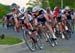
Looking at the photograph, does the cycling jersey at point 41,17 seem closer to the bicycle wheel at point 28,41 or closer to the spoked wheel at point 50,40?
the spoked wheel at point 50,40

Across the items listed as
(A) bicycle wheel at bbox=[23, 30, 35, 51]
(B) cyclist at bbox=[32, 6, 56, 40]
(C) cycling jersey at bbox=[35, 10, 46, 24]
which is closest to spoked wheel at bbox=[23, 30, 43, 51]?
(A) bicycle wheel at bbox=[23, 30, 35, 51]

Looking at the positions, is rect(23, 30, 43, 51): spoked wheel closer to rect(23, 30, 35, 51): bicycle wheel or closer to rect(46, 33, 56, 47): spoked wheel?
rect(23, 30, 35, 51): bicycle wheel

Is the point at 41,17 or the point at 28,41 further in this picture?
the point at 41,17

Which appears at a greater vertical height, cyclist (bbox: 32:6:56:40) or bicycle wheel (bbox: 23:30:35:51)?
cyclist (bbox: 32:6:56:40)

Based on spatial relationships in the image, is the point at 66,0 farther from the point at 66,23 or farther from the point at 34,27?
the point at 34,27

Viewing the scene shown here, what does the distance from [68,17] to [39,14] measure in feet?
29.4

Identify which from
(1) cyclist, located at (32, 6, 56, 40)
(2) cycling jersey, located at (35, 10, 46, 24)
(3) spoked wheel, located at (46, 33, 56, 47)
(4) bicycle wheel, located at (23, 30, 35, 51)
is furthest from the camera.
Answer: (3) spoked wheel, located at (46, 33, 56, 47)

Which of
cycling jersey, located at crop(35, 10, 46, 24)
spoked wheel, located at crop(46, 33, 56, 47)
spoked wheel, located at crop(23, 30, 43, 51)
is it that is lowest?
spoked wheel, located at crop(46, 33, 56, 47)

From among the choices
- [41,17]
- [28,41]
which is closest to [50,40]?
[41,17]

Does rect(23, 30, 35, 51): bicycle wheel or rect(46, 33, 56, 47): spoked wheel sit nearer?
rect(23, 30, 35, 51): bicycle wheel

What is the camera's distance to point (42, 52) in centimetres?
1619

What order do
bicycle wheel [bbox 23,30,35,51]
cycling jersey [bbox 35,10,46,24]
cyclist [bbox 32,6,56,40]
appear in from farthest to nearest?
cycling jersey [bbox 35,10,46,24] < cyclist [bbox 32,6,56,40] < bicycle wheel [bbox 23,30,35,51]

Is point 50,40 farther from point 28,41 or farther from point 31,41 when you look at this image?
point 28,41

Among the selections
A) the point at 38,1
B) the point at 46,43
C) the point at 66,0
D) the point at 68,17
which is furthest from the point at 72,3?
the point at 46,43
